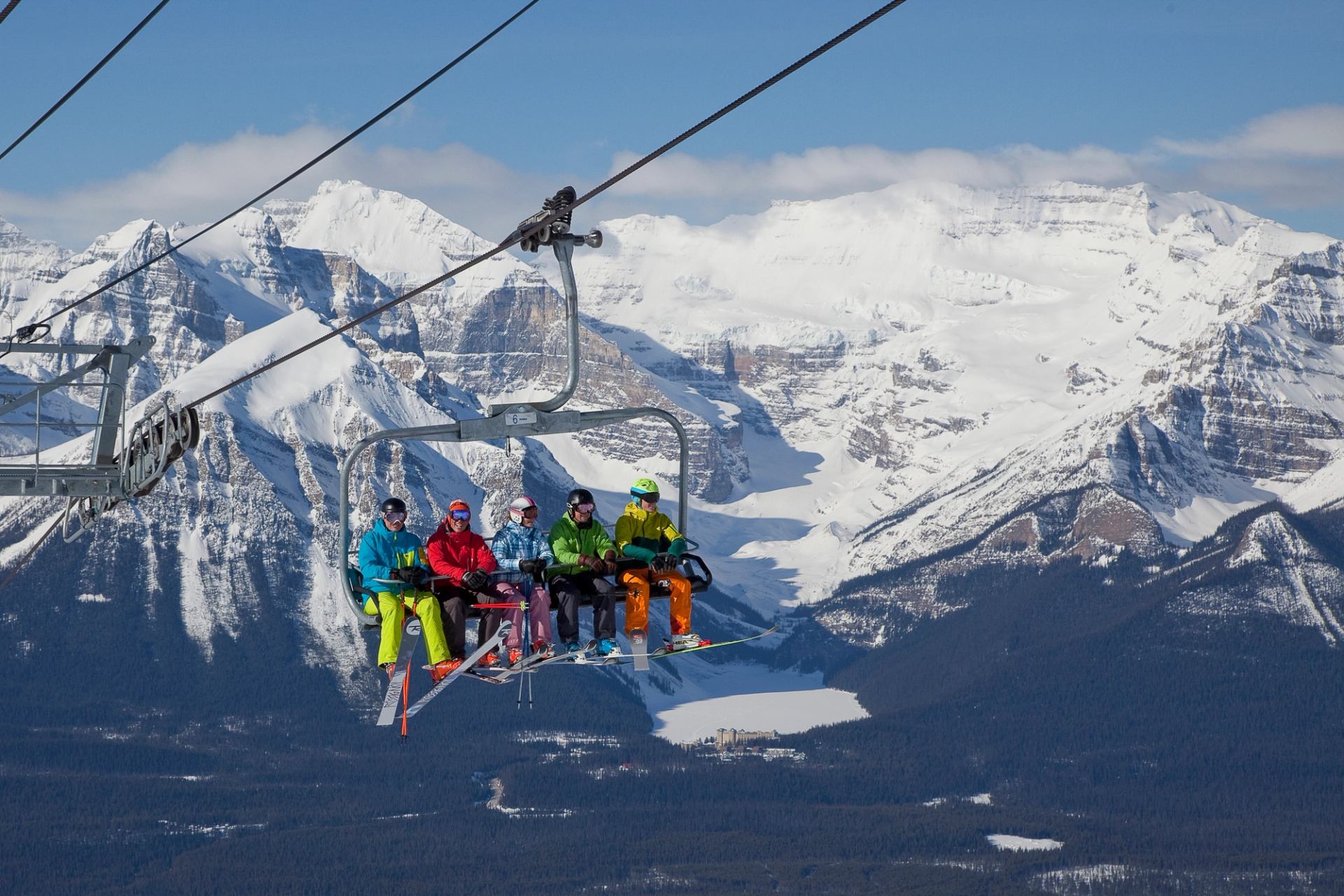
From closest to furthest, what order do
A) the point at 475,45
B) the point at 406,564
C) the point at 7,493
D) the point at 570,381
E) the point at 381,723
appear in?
the point at 475,45 < the point at 570,381 < the point at 381,723 < the point at 7,493 < the point at 406,564

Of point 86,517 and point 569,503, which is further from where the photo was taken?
point 86,517

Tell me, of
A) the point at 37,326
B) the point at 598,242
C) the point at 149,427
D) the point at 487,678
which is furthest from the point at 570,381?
the point at 37,326

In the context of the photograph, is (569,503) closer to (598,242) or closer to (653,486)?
(653,486)

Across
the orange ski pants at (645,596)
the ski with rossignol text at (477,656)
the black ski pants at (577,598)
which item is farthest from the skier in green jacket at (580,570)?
the ski with rossignol text at (477,656)

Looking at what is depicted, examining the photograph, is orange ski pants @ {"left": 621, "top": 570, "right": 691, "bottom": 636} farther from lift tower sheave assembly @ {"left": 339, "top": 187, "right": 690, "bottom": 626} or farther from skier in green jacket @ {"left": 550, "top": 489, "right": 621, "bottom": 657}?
lift tower sheave assembly @ {"left": 339, "top": 187, "right": 690, "bottom": 626}

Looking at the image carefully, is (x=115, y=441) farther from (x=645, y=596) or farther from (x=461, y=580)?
(x=645, y=596)

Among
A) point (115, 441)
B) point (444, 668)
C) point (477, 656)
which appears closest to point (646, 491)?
point (477, 656)

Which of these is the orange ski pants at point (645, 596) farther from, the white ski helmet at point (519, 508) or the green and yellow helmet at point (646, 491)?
the white ski helmet at point (519, 508)
